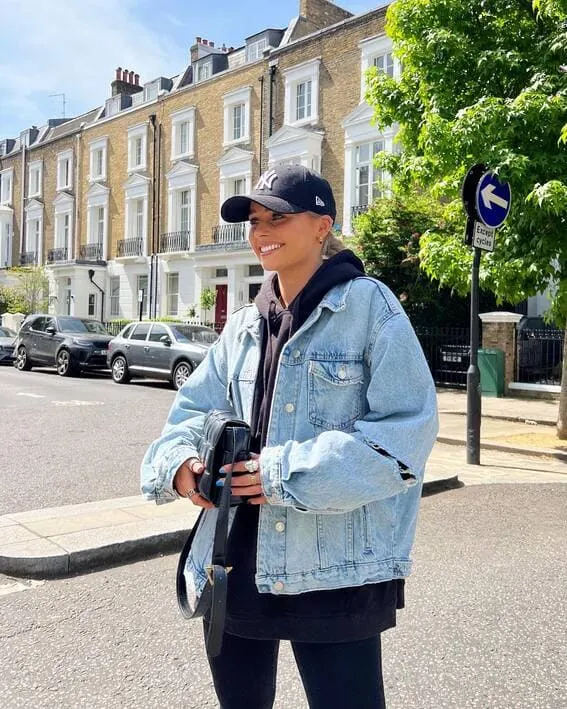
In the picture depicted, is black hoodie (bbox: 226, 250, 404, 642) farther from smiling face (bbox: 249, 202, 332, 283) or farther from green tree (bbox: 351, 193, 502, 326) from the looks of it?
green tree (bbox: 351, 193, 502, 326)

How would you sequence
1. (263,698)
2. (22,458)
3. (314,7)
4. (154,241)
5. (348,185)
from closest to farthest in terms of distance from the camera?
(263,698)
(22,458)
(348,185)
(314,7)
(154,241)

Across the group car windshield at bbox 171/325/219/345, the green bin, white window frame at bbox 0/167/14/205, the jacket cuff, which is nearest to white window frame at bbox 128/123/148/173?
white window frame at bbox 0/167/14/205

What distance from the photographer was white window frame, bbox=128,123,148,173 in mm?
32031

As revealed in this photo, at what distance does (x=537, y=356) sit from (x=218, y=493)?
14618 millimetres

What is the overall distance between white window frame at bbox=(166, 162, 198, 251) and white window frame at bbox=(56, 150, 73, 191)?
343 inches

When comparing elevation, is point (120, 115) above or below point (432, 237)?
above

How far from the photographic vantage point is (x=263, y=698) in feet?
6.18

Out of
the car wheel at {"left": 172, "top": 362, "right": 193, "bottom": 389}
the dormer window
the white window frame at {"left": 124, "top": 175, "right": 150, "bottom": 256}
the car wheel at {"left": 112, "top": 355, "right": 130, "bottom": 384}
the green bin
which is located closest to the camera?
the green bin

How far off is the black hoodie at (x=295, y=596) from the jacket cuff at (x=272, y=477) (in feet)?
0.59

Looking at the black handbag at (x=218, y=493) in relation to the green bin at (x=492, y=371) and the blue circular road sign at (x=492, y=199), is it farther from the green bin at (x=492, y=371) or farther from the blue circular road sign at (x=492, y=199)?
the green bin at (x=492, y=371)

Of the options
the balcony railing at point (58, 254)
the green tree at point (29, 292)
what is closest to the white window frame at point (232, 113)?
the green tree at point (29, 292)

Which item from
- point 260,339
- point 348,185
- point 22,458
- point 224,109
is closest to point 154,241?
point 224,109

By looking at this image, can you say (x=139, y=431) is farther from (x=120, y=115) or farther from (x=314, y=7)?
(x=120, y=115)

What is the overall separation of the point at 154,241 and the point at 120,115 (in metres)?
7.04
